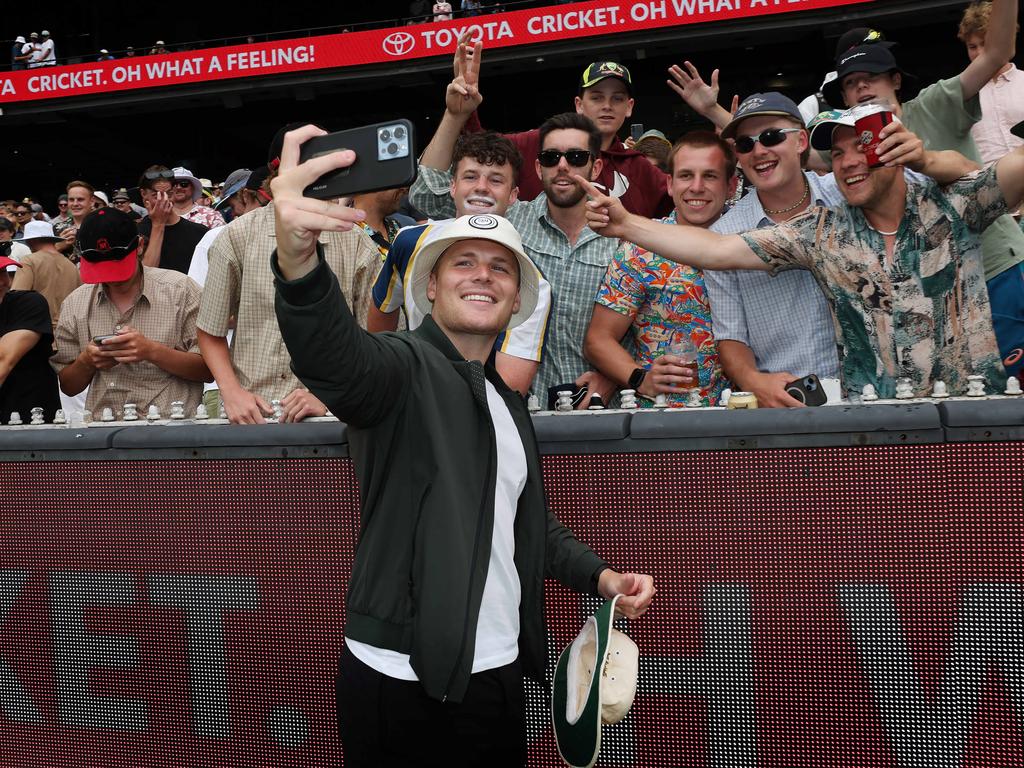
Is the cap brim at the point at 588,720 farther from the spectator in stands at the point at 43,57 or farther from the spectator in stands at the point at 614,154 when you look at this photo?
the spectator in stands at the point at 43,57

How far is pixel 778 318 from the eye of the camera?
3.72 m

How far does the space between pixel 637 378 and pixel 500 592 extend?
1.72m

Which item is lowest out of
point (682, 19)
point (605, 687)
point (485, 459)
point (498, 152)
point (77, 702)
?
point (77, 702)

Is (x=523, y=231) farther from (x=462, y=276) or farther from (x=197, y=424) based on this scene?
(x=462, y=276)

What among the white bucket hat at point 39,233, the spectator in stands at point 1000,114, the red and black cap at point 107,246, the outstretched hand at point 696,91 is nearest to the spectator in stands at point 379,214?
the red and black cap at point 107,246

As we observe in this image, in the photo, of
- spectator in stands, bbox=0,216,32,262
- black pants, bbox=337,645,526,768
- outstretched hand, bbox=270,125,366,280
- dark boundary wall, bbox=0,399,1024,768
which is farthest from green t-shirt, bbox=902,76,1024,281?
spectator in stands, bbox=0,216,32,262

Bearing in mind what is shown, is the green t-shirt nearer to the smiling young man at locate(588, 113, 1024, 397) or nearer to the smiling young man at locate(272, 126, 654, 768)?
the smiling young man at locate(588, 113, 1024, 397)

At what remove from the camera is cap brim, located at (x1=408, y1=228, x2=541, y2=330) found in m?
2.48

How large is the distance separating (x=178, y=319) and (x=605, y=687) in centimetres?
325

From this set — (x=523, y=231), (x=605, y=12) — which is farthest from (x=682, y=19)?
(x=523, y=231)

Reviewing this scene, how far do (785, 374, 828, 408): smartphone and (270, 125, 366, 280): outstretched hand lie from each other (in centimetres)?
160

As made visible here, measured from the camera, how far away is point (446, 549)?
2199mm

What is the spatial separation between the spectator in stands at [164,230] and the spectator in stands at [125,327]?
1955 mm

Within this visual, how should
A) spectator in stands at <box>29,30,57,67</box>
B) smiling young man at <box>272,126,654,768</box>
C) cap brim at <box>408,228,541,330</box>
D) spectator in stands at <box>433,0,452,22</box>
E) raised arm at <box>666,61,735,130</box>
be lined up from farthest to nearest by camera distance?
spectator in stands at <box>29,30,57,67</box>
spectator in stands at <box>433,0,452,22</box>
raised arm at <box>666,61,735,130</box>
cap brim at <box>408,228,541,330</box>
smiling young man at <box>272,126,654,768</box>
